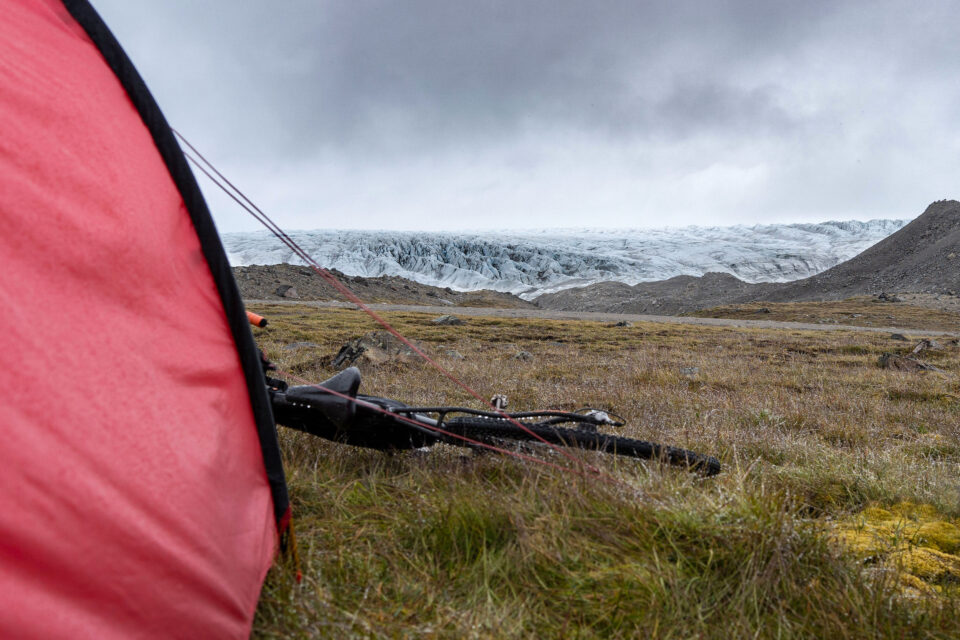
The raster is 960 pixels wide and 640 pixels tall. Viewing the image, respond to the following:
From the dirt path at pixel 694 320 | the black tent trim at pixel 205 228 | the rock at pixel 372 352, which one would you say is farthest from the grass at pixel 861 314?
the black tent trim at pixel 205 228

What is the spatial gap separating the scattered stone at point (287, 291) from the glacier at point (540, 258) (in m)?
32.7

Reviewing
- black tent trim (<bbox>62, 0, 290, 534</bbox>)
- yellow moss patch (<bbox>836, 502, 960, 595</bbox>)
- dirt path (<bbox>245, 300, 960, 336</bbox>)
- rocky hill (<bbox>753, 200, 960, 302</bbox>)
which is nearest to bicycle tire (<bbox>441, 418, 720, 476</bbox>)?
yellow moss patch (<bbox>836, 502, 960, 595</bbox>)

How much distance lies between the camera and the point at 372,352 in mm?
8375

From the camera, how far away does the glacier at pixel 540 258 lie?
271 feet

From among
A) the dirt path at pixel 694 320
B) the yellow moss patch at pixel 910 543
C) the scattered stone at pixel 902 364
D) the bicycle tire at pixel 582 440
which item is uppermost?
the bicycle tire at pixel 582 440

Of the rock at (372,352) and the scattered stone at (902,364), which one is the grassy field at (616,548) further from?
the scattered stone at (902,364)

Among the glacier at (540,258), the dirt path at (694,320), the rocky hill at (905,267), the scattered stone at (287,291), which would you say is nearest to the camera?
the dirt path at (694,320)

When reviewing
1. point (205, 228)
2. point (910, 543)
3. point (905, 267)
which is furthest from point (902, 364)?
point (905, 267)

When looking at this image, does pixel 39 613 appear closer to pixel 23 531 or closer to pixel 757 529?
pixel 23 531

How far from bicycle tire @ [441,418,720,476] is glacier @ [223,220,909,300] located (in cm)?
7103

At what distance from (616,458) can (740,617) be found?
3.62 ft

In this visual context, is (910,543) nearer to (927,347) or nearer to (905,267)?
(927,347)

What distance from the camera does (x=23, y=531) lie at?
3.43 ft

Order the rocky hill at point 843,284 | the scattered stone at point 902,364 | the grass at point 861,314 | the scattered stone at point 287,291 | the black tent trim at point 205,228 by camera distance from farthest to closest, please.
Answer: the rocky hill at point 843,284, the scattered stone at point 287,291, the grass at point 861,314, the scattered stone at point 902,364, the black tent trim at point 205,228
